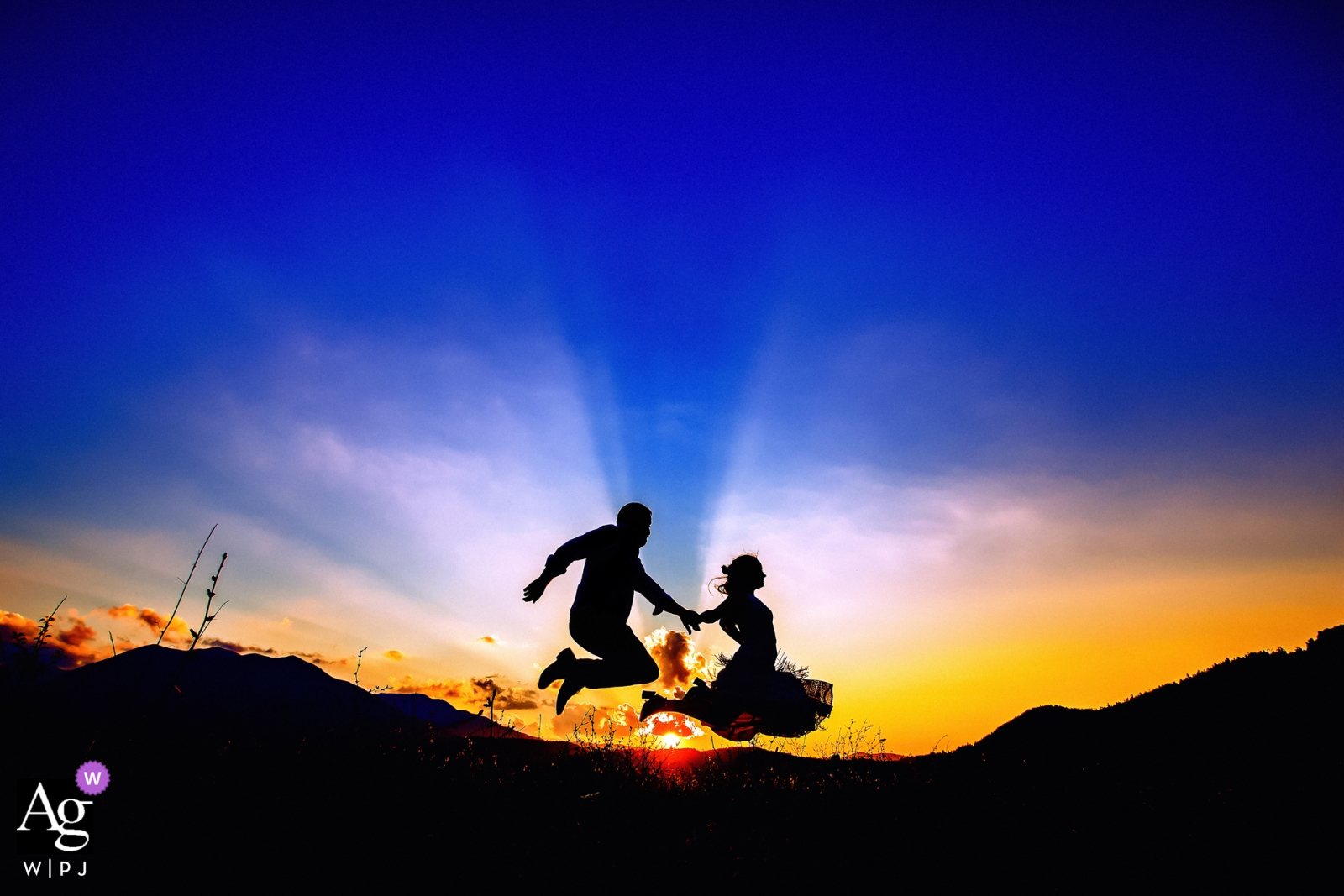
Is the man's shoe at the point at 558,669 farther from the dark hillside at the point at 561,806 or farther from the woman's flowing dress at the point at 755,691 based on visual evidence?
the woman's flowing dress at the point at 755,691

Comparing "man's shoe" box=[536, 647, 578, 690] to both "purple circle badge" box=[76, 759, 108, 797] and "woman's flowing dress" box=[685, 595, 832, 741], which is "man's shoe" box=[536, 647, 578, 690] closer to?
"woman's flowing dress" box=[685, 595, 832, 741]

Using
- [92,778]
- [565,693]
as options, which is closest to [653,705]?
[565,693]

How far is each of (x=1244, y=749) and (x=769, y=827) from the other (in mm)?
9385

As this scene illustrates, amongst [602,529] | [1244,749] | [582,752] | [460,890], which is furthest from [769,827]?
[1244,749]

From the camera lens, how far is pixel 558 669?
729 cm

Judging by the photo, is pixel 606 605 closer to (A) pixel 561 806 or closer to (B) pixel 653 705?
(B) pixel 653 705

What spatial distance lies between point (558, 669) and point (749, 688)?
256 centimetres

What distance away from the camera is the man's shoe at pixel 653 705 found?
782 centimetres

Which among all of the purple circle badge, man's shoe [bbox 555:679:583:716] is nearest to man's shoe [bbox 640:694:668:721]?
man's shoe [bbox 555:679:583:716]

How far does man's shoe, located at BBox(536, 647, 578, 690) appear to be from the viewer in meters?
7.26

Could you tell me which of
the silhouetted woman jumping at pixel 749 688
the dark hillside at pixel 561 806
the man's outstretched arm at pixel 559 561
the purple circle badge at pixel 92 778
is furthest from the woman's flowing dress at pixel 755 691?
the purple circle badge at pixel 92 778

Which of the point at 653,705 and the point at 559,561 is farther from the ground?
the point at 559,561

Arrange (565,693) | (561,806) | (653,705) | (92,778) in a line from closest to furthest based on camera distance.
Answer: (92,778)
(561,806)
(565,693)
(653,705)

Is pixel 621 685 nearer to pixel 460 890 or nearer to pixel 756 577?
pixel 756 577
